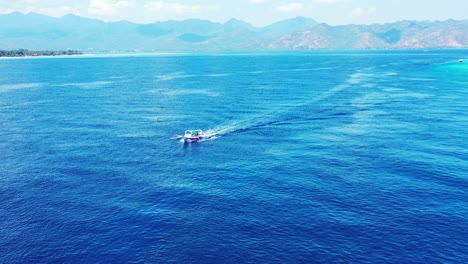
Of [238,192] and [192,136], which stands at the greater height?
[192,136]

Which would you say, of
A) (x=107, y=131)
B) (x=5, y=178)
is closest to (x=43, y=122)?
(x=107, y=131)

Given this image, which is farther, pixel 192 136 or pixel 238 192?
pixel 192 136

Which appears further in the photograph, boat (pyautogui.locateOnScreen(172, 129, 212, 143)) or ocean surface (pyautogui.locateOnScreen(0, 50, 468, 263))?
boat (pyautogui.locateOnScreen(172, 129, 212, 143))

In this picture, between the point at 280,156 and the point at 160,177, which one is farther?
the point at 280,156

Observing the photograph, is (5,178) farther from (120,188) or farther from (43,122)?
(43,122)

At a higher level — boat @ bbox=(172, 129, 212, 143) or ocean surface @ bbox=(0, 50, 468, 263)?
boat @ bbox=(172, 129, 212, 143)

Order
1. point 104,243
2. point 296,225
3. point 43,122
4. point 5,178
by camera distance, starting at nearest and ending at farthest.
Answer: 1. point 104,243
2. point 296,225
3. point 5,178
4. point 43,122

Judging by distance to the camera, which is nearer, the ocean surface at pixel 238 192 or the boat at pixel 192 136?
the ocean surface at pixel 238 192

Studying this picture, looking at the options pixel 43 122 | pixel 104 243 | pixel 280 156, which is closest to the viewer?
pixel 104 243
